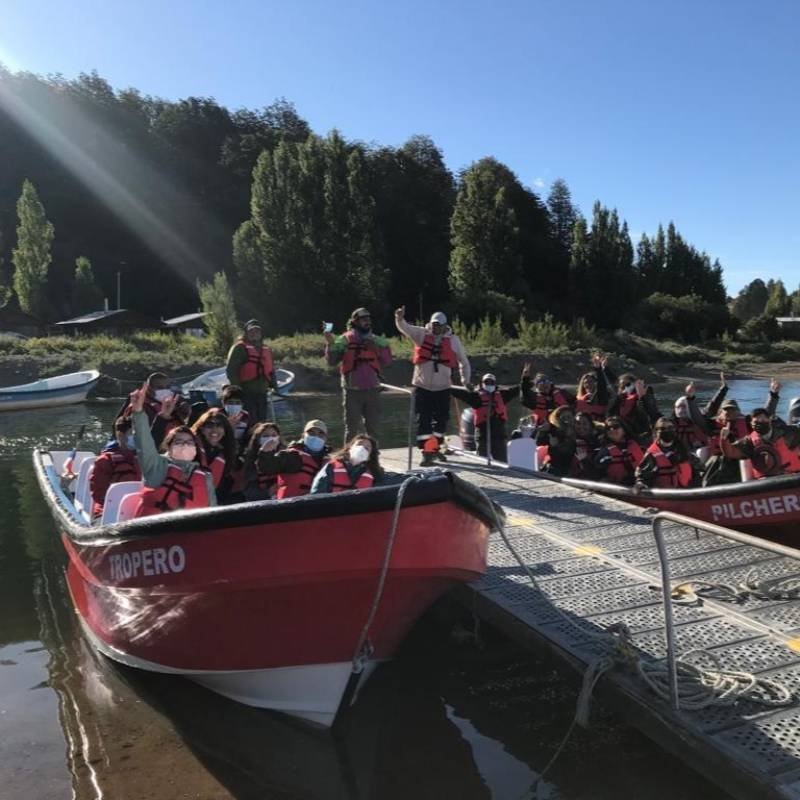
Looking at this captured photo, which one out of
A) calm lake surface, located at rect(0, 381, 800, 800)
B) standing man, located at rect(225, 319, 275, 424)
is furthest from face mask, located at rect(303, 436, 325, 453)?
standing man, located at rect(225, 319, 275, 424)

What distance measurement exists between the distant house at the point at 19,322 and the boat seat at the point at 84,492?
4893 centimetres

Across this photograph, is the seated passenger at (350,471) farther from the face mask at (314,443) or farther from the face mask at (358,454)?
the face mask at (314,443)

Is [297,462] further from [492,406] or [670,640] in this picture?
[492,406]

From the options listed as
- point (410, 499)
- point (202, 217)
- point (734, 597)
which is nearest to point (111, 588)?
point (410, 499)

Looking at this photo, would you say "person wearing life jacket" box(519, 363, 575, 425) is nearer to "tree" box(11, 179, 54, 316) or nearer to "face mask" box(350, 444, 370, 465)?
"face mask" box(350, 444, 370, 465)

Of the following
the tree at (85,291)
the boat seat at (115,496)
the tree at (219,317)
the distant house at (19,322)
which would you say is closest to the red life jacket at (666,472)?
the boat seat at (115,496)

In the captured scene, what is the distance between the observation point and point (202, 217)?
221ft

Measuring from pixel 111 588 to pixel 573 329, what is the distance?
139 feet

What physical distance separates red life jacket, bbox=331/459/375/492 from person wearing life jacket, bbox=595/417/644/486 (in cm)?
411

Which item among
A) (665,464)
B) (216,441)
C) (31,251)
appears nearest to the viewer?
(216,441)

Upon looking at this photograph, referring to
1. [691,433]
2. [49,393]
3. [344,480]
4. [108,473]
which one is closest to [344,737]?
[344,480]

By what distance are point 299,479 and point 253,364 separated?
11.5 feet

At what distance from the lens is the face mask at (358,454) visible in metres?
5.01

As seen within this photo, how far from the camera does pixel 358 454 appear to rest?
5004 mm
